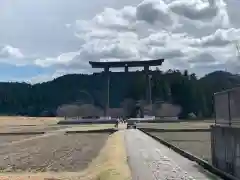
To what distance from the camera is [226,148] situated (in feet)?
56.2

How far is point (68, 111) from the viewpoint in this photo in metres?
170

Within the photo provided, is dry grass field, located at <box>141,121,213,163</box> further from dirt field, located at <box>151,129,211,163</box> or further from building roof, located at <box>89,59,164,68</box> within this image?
building roof, located at <box>89,59,164,68</box>

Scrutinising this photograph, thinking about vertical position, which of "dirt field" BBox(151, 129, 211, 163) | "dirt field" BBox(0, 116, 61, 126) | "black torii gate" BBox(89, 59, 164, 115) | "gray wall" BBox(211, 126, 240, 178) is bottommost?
"dirt field" BBox(151, 129, 211, 163)

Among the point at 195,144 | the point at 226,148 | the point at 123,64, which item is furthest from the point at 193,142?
the point at 123,64

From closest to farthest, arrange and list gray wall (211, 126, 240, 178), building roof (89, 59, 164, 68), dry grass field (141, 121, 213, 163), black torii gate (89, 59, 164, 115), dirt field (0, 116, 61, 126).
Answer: gray wall (211, 126, 240, 178) < dry grass field (141, 121, 213, 163) < dirt field (0, 116, 61, 126) < building roof (89, 59, 164, 68) < black torii gate (89, 59, 164, 115)

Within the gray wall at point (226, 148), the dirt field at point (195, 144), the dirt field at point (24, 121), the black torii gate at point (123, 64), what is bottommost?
the dirt field at point (195, 144)

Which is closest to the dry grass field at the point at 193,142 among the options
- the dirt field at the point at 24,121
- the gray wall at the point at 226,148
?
the gray wall at the point at 226,148

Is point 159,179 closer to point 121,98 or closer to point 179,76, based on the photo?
point 179,76

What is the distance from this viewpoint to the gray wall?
1546cm

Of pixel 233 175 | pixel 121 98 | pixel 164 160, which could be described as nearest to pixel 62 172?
pixel 164 160

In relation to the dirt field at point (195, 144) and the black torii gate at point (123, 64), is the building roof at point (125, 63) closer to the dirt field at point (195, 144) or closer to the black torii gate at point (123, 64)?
the black torii gate at point (123, 64)

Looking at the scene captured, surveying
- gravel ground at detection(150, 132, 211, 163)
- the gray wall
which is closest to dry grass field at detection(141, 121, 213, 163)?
gravel ground at detection(150, 132, 211, 163)

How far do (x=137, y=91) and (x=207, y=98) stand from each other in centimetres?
2853

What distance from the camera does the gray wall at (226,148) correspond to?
1546 centimetres
